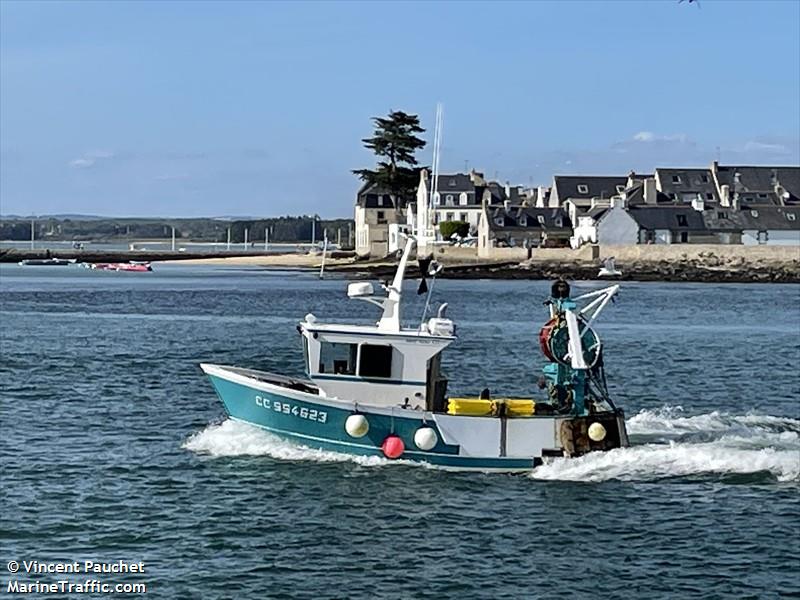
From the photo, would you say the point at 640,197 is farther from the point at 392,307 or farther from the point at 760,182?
the point at 392,307

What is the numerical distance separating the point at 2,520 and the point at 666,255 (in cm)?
8916

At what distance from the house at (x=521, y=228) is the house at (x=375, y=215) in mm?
9070

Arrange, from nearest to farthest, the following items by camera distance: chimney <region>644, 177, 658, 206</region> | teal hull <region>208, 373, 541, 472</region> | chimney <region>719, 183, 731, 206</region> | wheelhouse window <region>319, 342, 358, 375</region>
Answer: teal hull <region>208, 373, 541, 472</region> < wheelhouse window <region>319, 342, 358, 375</region> < chimney <region>644, 177, 658, 206</region> < chimney <region>719, 183, 731, 206</region>

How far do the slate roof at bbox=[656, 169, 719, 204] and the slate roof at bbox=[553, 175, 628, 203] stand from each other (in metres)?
4.64

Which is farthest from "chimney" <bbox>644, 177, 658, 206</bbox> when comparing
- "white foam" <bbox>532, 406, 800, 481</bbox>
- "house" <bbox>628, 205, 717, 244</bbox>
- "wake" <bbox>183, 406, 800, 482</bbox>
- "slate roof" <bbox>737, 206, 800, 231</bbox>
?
"wake" <bbox>183, 406, 800, 482</bbox>

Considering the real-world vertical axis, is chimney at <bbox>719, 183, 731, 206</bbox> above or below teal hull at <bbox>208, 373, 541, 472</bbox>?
above

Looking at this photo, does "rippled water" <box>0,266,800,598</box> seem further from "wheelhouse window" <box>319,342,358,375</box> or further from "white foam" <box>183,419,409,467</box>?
"wheelhouse window" <box>319,342,358,375</box>

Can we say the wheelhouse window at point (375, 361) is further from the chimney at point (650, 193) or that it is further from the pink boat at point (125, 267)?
the pink boat at point (125, 267)

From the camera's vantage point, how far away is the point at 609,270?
315 ft

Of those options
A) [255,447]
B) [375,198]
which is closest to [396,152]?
[375,198]

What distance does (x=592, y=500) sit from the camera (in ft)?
64.3

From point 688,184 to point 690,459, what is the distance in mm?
101252

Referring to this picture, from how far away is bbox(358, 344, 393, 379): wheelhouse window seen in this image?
843 inches

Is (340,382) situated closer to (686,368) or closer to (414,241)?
(414,241)
